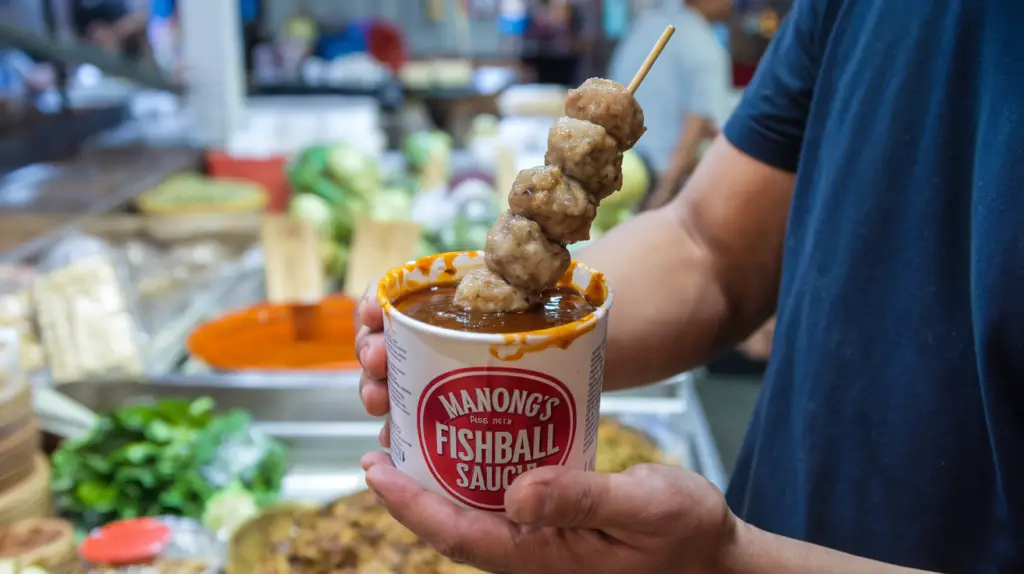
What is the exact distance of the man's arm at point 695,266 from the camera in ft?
4.78

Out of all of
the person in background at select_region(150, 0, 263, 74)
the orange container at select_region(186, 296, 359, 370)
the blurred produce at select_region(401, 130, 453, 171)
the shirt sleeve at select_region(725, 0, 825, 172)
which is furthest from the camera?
the person in background at select_region(150, 0, 263, 74)

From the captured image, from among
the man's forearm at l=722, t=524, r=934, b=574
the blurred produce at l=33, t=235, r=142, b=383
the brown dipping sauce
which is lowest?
the blurred produce at l=33, t=235, r=142, b=383

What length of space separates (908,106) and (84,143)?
4541 millimetres

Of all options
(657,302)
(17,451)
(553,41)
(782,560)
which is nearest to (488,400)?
(782,560)

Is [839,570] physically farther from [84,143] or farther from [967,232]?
[84,143]

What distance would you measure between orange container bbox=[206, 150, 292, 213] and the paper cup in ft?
13.4

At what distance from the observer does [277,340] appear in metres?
2.92

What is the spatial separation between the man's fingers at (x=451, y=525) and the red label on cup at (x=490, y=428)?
0.12 ft

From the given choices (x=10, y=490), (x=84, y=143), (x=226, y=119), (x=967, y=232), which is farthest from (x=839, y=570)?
(x=226, y=119)

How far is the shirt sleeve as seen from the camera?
4.46 feet

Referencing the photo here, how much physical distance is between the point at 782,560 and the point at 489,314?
475 millimetres

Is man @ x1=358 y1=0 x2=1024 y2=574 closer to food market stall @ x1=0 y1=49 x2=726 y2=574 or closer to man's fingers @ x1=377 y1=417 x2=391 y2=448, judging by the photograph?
man's fingers @ x1=377 y1=417 x2=391 y2=448

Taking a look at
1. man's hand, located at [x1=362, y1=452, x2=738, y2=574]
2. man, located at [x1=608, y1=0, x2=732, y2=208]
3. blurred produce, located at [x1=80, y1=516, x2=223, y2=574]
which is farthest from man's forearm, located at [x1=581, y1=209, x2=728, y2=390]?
man, located at [x1=608, y1=0, x2=732, y2=208]

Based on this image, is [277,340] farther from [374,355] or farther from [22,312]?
[374,355]
